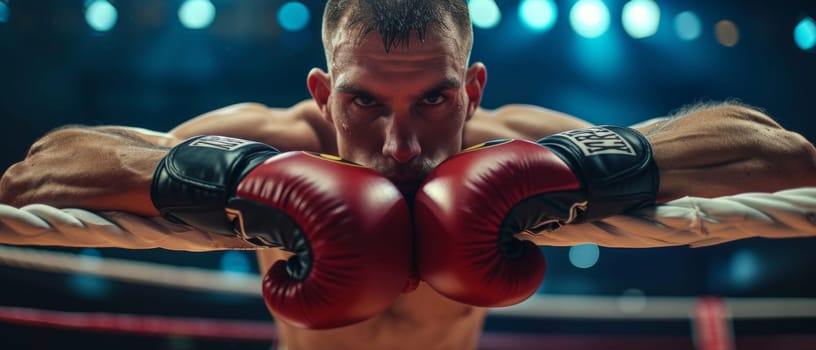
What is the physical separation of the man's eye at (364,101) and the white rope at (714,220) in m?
0.36

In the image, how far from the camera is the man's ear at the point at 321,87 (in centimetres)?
135

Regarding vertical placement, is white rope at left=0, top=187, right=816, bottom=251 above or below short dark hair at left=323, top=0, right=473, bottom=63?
below

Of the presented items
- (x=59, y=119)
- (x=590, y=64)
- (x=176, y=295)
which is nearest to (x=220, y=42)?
(x=59, y=119)

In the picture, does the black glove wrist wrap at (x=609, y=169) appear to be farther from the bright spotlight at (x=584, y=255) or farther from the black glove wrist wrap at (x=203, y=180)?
the bright spotlight at (x=584, y=255)

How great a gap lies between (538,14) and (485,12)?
42 cm

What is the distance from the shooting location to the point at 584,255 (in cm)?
707

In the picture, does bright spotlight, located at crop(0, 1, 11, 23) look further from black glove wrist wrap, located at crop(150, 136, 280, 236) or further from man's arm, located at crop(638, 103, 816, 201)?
man's arm, located at crop(638, 103, 816, 201)

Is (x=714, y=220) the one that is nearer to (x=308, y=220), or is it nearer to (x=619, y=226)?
(x=619, y=226)

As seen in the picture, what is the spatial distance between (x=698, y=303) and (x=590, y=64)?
2808mm

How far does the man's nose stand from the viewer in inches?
40.1

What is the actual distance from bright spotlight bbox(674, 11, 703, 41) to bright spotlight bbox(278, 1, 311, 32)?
289 centimetres

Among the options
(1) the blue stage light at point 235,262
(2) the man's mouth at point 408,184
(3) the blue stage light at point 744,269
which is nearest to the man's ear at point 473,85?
(2) the man's mouth at point 408,184

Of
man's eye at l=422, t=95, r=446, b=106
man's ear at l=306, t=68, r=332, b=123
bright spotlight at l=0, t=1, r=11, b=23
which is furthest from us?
bright spotlight at l=0, t=1, r=11, b=23

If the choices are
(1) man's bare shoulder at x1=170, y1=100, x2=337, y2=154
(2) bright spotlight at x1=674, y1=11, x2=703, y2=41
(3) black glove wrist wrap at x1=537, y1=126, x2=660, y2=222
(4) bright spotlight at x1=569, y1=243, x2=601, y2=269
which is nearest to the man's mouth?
(3) black glove wrist wrap at x1=537, y1=126, x2=660, y2=222
